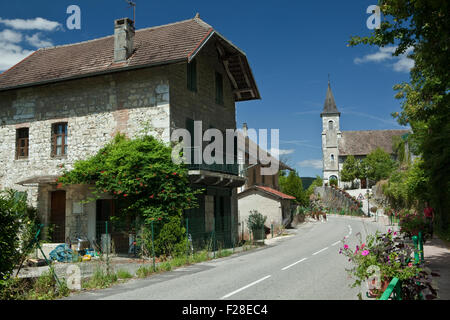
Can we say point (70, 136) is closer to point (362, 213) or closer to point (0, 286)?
point (0, 286)

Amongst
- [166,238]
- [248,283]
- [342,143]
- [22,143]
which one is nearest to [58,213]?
[22,143]

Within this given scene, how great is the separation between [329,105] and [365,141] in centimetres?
1366

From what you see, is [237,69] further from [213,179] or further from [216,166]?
[213,179]

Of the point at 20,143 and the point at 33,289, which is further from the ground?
the point at 20,143

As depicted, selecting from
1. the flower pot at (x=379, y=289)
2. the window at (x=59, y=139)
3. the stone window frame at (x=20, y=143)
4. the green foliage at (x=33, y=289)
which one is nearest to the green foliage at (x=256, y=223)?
the window at (x=59, y=139)

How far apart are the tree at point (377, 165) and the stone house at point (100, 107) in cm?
Result: 5092

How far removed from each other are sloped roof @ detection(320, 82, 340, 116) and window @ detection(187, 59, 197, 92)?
73.1m

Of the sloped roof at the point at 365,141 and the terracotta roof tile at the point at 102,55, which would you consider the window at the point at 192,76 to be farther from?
the sloped roof at the point at 365,141

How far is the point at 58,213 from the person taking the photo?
711 inches

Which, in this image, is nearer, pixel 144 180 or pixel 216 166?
pixel 144 180

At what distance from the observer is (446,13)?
25.8 feet

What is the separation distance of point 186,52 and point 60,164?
7776 millimetres

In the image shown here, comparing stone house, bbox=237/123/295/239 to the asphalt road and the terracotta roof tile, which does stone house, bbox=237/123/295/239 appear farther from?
the asphalt road

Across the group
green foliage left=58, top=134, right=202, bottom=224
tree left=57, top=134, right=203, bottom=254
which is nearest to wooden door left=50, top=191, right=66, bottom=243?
tree left=57, top=134, right=203, bottom=254
